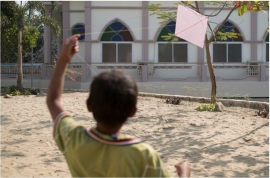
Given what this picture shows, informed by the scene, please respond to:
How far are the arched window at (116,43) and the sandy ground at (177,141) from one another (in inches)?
408

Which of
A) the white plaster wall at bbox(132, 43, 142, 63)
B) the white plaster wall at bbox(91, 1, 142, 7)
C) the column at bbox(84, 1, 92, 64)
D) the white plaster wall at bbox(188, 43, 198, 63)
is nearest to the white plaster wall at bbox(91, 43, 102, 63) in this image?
the column at bbox(84, 1, 92, 64)

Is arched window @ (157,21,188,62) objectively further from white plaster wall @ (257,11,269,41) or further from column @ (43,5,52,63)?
column @ (43,5,52,63)

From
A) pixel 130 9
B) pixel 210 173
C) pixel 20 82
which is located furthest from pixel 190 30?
pixel 130 9

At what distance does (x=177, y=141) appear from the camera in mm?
6691

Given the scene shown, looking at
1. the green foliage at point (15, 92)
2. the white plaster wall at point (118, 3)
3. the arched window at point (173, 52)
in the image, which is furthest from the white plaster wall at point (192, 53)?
the green foliage at point (15, 92)

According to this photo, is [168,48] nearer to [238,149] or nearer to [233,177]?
[238,149]

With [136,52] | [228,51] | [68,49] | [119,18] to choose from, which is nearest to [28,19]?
[119,18]

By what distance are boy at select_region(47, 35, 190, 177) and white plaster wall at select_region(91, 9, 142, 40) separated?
18.6 metres

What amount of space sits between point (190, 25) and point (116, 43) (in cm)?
1283

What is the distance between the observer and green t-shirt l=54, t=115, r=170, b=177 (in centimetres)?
145

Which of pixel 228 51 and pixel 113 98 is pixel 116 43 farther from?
pixel 113 98

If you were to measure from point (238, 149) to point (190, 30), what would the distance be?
2.54 metres

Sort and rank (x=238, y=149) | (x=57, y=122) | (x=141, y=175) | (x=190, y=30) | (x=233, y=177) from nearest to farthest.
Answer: (x=141, y=175), (x=57, y=122), (x=233, y=177), (x=238, y=149), (x=190, y=30)

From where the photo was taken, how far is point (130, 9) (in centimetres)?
1995
